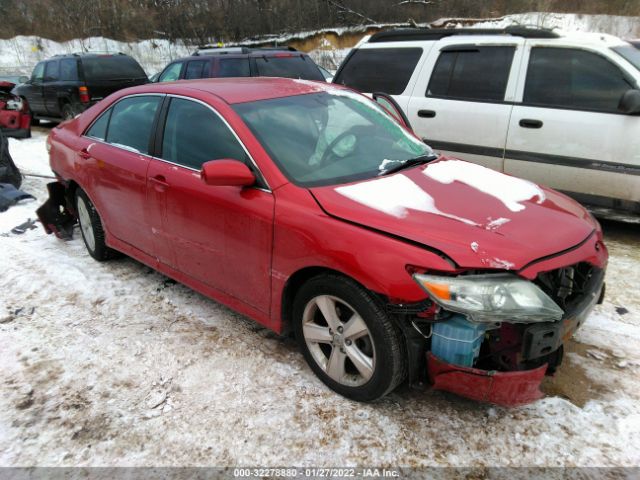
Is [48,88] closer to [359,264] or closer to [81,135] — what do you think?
[81,135]

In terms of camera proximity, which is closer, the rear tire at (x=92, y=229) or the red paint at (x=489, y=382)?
the red paint at (x=489, y=382)

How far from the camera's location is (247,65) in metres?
8.35

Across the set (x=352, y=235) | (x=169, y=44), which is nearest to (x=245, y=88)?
(x=352, y=235)

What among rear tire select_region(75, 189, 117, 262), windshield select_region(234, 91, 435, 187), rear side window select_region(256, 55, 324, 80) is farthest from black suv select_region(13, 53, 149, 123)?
windshield select_region(234, 91, 435, 187)

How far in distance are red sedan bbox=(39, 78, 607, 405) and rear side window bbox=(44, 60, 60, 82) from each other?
10131mm

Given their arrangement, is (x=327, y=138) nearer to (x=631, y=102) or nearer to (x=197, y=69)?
(x=631, y=102)

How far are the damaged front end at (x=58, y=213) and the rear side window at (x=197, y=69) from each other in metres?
4.62

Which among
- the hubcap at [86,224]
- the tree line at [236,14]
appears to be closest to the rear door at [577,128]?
the hubcap at [86,224]

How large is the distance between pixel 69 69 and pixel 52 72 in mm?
784

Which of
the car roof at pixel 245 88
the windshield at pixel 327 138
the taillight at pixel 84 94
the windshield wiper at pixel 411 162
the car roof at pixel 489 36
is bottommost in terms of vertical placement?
the taillight at pixel 84 94

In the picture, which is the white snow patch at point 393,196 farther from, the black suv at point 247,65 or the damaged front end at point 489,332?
the black suv at point 247,65

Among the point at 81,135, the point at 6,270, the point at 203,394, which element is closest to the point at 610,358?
the point at 203,394

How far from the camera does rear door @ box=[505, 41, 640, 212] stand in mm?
4383

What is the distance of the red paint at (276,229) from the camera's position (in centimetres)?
216
